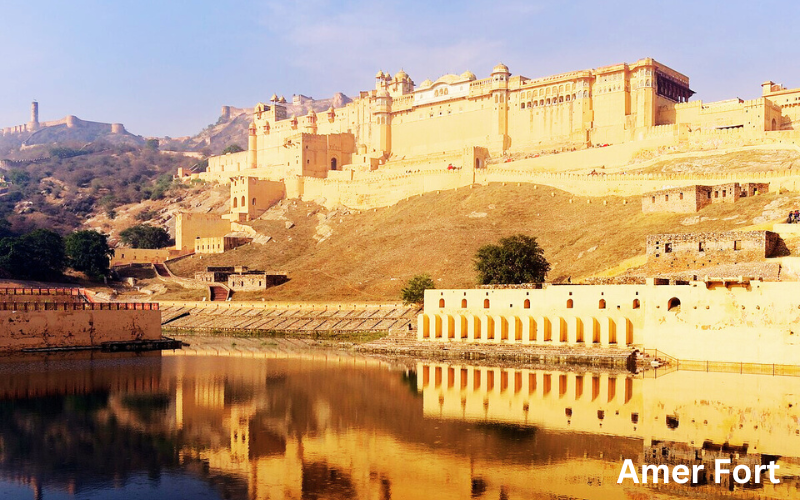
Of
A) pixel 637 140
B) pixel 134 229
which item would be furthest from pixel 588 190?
pixel 134 229

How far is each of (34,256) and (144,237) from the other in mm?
14905

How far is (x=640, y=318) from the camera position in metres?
32.5

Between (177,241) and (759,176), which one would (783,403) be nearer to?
(759,176)

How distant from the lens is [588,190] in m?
59.7

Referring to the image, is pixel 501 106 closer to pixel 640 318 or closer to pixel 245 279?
pixel 245 279

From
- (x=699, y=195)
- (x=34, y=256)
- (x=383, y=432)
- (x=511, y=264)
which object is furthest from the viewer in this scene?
(x=34, y=256)

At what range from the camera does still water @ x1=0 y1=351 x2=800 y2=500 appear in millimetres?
16516

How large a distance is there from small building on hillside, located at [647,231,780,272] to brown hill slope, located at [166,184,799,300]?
15.6 ft

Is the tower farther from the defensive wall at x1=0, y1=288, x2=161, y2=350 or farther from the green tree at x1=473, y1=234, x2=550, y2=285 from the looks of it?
the defensive wall at x1=0, y1=288, x2=161, y2=350

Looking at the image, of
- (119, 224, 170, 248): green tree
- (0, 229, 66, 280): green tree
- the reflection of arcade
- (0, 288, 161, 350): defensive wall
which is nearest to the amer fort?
the reflection of arcade

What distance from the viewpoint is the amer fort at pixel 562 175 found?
31234 mm

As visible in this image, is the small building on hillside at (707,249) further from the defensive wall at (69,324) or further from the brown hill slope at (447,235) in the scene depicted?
the defensive wall at (69,324)

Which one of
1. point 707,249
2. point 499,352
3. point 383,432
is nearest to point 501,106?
point 707,249

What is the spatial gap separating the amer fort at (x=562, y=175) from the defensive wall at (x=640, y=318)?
49mm
